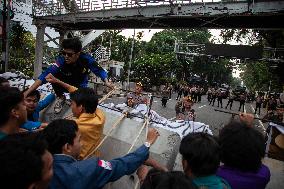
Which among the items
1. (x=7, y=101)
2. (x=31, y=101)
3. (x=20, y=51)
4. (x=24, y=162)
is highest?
(x=20, y=51)

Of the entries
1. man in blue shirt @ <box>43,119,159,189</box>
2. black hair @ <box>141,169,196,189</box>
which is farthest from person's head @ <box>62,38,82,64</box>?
black hair @ <box>141,169,196,189</box>

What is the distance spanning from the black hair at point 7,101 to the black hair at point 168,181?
5.18 ft

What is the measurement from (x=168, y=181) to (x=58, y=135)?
122 centimetres

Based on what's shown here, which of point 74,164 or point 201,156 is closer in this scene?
point 201,156

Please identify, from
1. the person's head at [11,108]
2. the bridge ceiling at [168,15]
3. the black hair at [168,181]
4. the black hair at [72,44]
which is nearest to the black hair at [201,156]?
the black hair at [168,181]

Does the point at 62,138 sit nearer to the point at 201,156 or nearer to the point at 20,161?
the point at 20,161

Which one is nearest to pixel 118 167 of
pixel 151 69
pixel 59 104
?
pixel 59 104

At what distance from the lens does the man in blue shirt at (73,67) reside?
4.44 m

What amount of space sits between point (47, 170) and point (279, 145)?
3328 mm

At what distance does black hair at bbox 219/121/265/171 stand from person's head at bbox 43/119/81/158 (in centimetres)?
125

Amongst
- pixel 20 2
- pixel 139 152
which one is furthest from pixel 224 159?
pixel 20 2

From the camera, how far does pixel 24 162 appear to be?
5.48 feet

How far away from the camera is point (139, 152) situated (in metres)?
2.71

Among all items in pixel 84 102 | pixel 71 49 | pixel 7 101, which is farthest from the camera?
pixel 71 49
